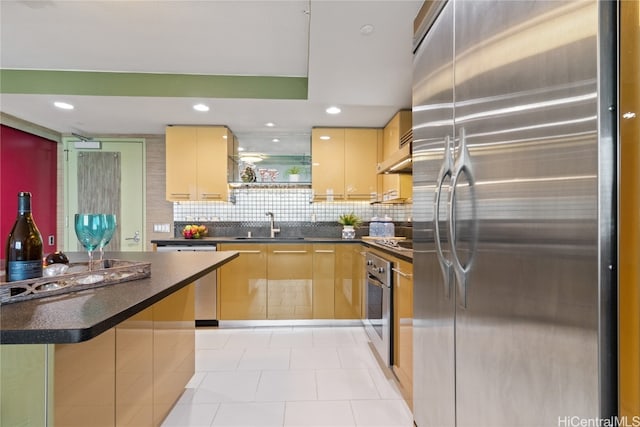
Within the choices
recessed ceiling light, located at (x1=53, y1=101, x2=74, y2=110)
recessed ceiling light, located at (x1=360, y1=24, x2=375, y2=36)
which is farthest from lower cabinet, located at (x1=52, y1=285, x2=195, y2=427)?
recessed ceiling light, located at (x1=53, y1=101, x2=74, y2=110)

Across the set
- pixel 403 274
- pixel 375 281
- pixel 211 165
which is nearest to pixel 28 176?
pixel 211 165

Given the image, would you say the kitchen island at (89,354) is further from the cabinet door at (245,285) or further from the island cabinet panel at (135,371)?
the cabinet door at (245,285)

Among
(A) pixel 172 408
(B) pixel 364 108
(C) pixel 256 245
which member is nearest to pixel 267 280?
(C) pixel 256 245

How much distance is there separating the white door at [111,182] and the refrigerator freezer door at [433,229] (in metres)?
3.93

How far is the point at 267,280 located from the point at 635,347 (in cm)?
319

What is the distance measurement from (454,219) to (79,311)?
116 cm

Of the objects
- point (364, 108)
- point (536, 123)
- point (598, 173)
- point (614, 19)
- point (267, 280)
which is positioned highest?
point (364, 108)

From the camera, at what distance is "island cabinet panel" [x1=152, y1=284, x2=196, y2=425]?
1.66 m

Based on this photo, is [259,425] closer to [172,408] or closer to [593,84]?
[172,408]

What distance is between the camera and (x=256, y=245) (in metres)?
3.54

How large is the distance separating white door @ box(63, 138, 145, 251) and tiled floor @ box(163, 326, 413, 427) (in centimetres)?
206

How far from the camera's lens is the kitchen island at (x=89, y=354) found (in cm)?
72

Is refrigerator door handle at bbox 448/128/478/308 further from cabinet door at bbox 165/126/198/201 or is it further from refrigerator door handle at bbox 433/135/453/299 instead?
cabinet door at bbox 165/126/198/201

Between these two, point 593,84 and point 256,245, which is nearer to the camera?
point 593,84
